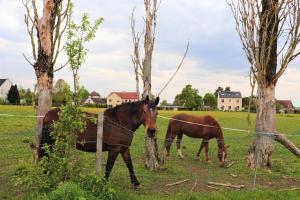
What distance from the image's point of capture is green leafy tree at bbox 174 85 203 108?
87.9m

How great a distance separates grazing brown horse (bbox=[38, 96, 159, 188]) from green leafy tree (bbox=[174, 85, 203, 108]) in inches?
3143

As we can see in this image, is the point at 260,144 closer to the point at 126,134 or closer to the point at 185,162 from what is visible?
the point at 185,162

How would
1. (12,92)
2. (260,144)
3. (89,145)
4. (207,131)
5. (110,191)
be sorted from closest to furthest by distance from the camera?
(110,191) < (89,145) < (260,144) < (207,131) < (12,92)

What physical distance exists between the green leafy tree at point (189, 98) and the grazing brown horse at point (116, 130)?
79839 millimetres

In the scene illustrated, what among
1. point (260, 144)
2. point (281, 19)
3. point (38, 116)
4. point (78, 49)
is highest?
point (281, 19)

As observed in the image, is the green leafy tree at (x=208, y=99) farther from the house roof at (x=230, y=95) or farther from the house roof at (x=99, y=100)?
the house roof at (x=99, y=100)

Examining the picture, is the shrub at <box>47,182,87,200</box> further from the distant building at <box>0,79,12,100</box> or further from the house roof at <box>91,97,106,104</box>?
the house roof at <box>91,97,106,104</box>

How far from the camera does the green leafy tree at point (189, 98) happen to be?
87938 millimetres

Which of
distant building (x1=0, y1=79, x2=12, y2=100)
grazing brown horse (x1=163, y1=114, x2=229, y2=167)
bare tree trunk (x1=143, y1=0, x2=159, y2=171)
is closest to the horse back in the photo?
grazing brown horse (x1=163, y1=114, x2=229, y2=167)

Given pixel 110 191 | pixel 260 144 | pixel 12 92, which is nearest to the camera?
pixel 110 191

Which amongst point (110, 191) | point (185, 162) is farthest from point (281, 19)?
point (110, 191)

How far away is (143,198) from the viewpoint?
6797mm

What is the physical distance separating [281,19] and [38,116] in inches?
287

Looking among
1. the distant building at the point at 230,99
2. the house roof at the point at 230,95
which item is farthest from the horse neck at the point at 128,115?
the house roof at the point at 230,95
